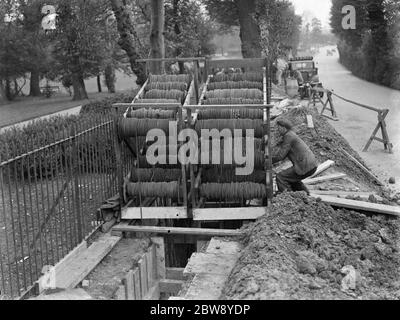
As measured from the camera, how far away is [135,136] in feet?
30.0

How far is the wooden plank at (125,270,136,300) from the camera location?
7.62m

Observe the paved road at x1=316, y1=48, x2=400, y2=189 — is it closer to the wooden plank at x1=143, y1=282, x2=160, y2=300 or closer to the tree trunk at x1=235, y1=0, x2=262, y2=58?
the tree trunk at x1=235, y1=0, x2=262, y2=58

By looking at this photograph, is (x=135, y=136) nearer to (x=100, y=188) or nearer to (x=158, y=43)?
(x=100, y=188)

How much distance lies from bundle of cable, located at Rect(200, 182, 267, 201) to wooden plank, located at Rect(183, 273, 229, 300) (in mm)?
2219

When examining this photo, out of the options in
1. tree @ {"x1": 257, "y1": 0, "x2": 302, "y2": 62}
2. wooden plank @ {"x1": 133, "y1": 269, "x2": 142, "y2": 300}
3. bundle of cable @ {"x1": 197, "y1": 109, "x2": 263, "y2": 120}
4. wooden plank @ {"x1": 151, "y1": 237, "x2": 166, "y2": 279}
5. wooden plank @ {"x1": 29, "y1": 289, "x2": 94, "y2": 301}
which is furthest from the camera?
tree @ {"x1": 257, "y1": 0, "x2": 302, "y2": 62}

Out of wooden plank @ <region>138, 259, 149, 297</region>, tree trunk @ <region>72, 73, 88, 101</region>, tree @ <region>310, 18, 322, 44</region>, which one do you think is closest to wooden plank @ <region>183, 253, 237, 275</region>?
wooden plank @ <region>138, 259, 149, 297</region>

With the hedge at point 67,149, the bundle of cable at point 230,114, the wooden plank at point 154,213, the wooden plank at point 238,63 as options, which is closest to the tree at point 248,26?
the wooden plank at point 238,63

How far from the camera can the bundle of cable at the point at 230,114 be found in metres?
9.20

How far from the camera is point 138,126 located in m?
9.04

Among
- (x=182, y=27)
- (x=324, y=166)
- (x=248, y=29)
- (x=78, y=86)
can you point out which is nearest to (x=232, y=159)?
(x=324, y=166)

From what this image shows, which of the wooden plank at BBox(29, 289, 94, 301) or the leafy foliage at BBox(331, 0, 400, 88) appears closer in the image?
the wooden plank at BBox(29, 289, 94, 301)

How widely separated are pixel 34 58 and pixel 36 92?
909cm

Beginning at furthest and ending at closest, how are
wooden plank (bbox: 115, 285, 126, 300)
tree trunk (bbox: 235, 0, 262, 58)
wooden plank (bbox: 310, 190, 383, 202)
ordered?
tree trunk (bbox: 235, 0, 262, 58), wooden plank (bbox: 310, 190, 383, 202), wooden plank (bbox: 115, 285, 126, 300)

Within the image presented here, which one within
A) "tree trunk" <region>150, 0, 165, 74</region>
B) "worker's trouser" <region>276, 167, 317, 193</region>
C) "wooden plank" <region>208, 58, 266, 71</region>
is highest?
"tree trunk" <region>150, 0, 165, 74</region>
